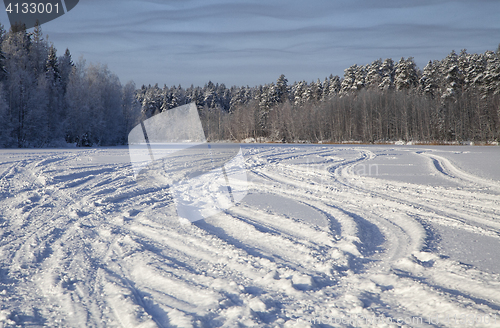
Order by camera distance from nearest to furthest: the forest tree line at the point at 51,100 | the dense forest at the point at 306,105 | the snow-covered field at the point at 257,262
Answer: the snow-covered field at the point at 257,262, the forest tree line at the point at 51,100, the dense forest at the point at 306,105

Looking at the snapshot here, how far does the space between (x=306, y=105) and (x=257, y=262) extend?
49.1 meters

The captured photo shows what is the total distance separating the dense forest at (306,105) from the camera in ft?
99.8

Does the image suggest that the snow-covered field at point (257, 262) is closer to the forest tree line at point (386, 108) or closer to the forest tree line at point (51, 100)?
the forest tree line at point (51, 100)

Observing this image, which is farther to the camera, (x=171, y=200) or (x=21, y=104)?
(x=21, y=104)

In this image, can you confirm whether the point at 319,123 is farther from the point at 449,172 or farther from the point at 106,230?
the point at 106,230

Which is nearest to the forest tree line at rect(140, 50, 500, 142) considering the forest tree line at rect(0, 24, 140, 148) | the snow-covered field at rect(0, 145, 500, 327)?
the forest tree line at rect(0, 24, 140, 148)

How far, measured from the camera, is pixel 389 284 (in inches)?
113

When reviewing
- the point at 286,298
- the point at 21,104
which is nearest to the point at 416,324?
the point at 286,298

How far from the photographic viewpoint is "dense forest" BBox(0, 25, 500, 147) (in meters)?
30.4

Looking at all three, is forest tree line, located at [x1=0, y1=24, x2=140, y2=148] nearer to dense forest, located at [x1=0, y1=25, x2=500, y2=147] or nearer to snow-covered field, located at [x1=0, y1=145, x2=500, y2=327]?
dense forest, located at [x1=0, y1=25, x2=500, y2=147]

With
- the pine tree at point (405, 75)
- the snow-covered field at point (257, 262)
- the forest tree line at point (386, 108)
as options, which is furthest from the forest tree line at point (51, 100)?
the pine tree at point (405, 75)

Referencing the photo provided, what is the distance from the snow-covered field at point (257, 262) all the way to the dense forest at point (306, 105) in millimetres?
29782

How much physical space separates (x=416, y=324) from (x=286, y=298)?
1.01 meters

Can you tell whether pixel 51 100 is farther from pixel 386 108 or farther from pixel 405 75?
pixel 405 75
